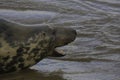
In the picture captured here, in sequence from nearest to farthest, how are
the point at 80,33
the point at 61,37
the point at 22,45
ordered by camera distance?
the point at 22,45 < the point at 61,37 < the point at 80,33

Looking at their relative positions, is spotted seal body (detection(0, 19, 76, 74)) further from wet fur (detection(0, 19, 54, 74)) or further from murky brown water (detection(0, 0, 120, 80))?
murky brown water (detection(0, 0, 120, 80))

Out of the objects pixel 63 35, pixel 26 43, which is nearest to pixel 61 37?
pixel 63 35

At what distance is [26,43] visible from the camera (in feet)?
13.3

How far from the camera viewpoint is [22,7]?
6.82m

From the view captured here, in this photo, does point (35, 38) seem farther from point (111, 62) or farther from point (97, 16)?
point (97, 16)

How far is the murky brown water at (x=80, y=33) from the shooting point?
4.18 meters

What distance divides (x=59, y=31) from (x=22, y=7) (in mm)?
2679

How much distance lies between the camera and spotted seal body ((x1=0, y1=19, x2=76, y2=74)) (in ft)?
12.9

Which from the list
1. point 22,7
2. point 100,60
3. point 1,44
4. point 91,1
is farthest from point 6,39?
point 91,1

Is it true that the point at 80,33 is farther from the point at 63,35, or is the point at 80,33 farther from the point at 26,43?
the point at 26,43

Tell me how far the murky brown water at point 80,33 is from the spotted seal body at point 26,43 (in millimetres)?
172

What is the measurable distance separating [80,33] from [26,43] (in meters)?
1.47

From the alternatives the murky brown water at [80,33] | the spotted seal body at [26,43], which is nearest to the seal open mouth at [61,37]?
the spotted seal body at [26,43]

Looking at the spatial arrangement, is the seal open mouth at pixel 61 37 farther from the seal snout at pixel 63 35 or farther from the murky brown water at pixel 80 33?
the murky brown water at pixel 80 33
